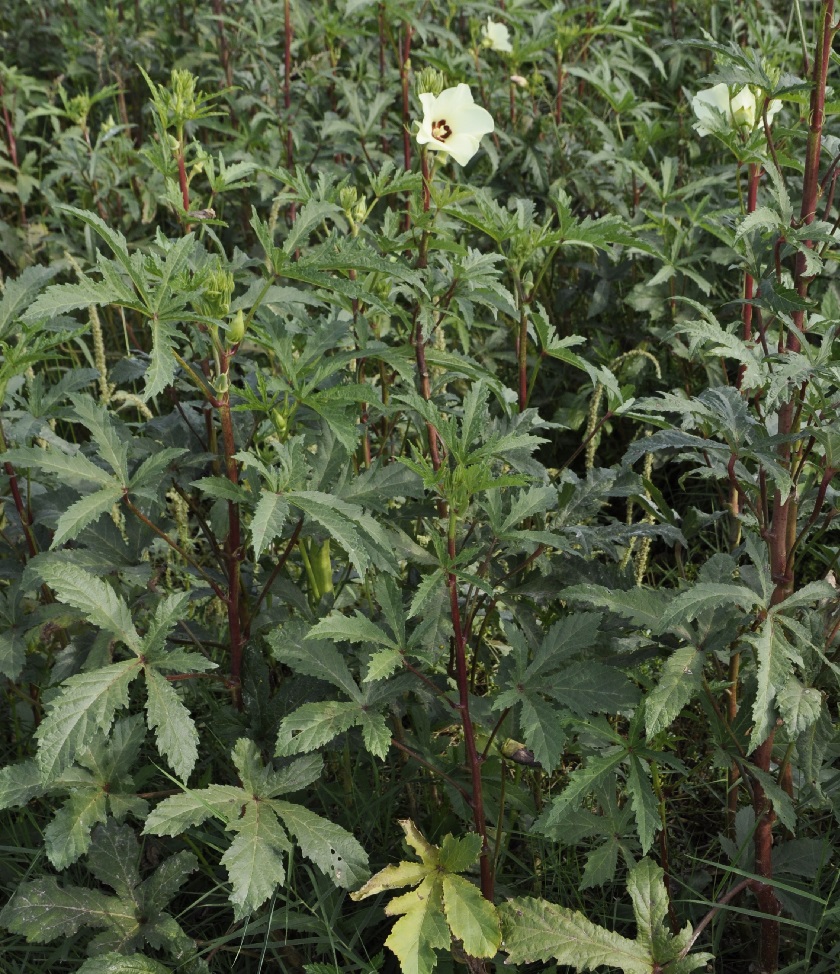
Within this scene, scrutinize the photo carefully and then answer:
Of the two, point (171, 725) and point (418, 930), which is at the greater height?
point (171, 725)

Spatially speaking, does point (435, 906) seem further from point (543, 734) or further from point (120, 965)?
point (120, 965)

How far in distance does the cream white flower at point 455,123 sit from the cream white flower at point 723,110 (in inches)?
17.7

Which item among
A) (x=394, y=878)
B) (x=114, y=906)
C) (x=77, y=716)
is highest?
(x=77, y=716)

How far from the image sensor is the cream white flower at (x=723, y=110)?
7.00 ft

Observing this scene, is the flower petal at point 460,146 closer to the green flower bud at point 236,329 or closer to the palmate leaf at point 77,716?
the green flower bud at point 236,329

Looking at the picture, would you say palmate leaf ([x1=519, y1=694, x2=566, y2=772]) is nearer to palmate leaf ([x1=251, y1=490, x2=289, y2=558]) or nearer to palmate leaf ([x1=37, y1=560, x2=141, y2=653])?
palmate leaf ([x1=251, y1=490, x2=289, y2=558])

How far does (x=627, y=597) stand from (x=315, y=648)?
527 mm

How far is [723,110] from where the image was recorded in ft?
7.70

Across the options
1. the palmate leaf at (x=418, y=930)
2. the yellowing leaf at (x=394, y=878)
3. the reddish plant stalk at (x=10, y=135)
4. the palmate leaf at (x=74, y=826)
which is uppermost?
the reddish plant stalk at (x=10, y=135)

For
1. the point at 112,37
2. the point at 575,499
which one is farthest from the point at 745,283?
the point at 112,37

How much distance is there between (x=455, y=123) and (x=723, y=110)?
0.64m

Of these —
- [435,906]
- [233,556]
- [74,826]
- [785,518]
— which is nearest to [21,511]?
[233,556]

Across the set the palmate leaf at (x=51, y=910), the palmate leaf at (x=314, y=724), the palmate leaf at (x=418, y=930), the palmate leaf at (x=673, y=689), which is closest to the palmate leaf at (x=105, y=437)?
the palmate leaf at (x=314, y=724)

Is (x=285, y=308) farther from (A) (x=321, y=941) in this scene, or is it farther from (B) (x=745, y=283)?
(A) (x=321, y=941)
